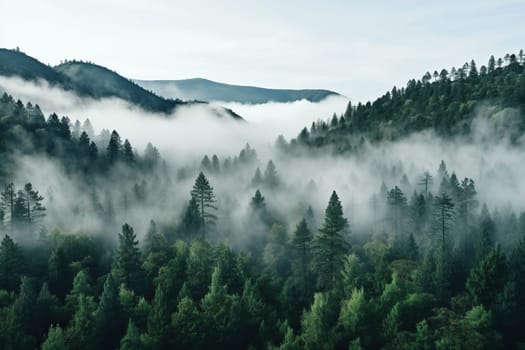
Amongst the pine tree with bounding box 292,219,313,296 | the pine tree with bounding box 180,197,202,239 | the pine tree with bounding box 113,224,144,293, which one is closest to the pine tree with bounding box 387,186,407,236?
the pine tree with bounding box 292,219,313,296

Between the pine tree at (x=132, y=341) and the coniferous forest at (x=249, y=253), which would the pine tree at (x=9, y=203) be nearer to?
the coniferous forest at (x=249, y=253)

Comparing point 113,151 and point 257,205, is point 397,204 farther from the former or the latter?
point 113,151

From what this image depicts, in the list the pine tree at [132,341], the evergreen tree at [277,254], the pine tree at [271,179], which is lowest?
the evergreen tree at [277,254]

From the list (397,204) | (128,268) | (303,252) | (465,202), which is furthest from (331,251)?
(465,202)

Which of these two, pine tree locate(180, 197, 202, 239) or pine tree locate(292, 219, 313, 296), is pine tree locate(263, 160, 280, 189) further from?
pine tree locate(292, 219, 313, 296)

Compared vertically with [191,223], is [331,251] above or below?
above

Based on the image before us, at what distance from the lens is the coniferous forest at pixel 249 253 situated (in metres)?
52.9

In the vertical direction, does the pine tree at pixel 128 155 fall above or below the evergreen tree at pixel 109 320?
above

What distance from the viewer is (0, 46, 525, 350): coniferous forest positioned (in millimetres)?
52875

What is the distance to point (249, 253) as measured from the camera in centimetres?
8731

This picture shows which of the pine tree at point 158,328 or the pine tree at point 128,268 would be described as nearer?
the pine tree at point 158,328

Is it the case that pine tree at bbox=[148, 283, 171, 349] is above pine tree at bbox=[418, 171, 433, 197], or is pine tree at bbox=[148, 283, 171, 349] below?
below

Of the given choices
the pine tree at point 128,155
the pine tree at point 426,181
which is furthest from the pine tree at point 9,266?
the pine tree at point 426,181

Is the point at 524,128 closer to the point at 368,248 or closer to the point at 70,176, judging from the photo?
the point at 368,248
